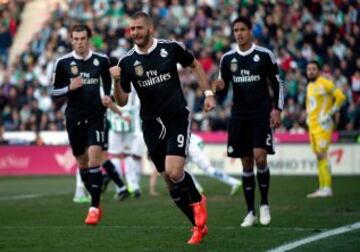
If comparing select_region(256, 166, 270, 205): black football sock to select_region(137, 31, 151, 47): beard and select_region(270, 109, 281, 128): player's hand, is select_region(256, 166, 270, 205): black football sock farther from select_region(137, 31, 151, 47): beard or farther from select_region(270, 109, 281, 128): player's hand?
select_region(137, 31, 151, 47): beard

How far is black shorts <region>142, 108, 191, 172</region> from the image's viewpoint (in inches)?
425

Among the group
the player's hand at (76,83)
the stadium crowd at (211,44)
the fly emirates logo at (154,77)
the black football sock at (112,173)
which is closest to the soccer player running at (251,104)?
the fly emirates logo at (154,77)

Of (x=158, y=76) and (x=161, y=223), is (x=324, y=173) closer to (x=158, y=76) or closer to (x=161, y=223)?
(x=161, y=223)

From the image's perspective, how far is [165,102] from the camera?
10930 millimetres

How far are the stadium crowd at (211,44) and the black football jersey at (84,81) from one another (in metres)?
14.0

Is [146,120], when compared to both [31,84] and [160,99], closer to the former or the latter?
[160,99]

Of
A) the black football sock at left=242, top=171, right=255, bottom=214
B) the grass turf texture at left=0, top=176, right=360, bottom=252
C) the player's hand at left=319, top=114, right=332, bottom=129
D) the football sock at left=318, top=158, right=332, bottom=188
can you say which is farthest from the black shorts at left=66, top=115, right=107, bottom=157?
the player's hand at left=319, top=114, right=332, bottom=129

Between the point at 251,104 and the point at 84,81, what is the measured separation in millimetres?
2816

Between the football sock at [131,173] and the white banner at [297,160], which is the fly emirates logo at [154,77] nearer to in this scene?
the football sock at [131,173]

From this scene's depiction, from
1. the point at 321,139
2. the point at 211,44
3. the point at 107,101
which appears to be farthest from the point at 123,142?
the point at 211,44

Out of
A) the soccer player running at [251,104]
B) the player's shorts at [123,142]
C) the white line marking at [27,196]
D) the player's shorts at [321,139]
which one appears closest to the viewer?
the soccer player running at [251,104]

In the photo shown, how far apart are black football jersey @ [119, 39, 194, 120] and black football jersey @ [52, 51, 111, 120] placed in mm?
2993

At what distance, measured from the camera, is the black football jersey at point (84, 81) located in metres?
14.0

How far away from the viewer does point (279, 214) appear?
13844mm
